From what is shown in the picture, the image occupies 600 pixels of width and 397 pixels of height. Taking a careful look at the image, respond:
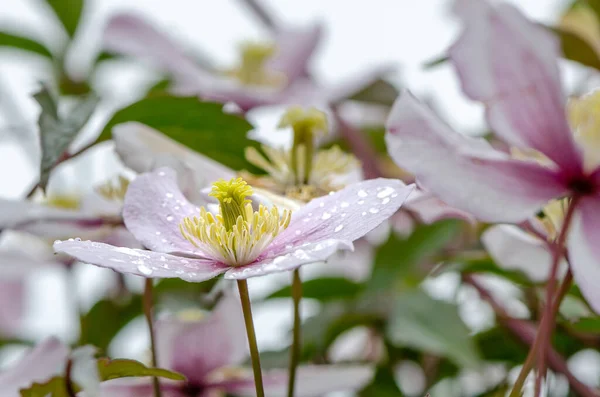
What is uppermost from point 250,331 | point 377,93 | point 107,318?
point 250,331

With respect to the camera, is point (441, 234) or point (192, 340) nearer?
point (192, 340)

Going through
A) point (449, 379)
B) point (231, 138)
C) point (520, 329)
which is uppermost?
point (231, 138)

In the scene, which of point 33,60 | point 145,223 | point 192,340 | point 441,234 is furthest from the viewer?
point 33,60

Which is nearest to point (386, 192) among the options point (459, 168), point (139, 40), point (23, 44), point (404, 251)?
point (459, 168)

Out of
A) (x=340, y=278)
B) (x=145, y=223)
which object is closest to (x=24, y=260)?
(x=340, y=278)

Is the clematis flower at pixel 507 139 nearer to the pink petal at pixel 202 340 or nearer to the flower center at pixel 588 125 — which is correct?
the flower center at pixel 588 125

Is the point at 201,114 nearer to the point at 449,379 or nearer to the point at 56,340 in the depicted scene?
the point at 56,340

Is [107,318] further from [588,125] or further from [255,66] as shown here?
[588,125]
